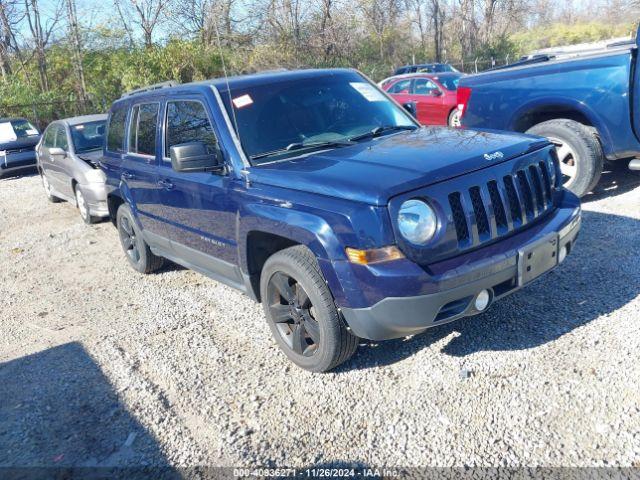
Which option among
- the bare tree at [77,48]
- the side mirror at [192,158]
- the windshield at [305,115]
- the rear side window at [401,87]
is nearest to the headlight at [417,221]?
the windshield at [305,115]

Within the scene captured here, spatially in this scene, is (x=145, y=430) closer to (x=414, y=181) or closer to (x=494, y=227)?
(x=414, y=181)

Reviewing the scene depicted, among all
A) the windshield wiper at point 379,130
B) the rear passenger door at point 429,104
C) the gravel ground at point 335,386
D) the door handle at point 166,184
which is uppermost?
the windshield wiper at point 379,130

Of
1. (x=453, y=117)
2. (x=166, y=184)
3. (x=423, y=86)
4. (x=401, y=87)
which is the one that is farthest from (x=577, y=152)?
(x=401, y=87)

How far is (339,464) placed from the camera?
2.96 metres

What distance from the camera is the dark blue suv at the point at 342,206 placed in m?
3.12

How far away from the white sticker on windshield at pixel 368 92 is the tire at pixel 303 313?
1.75 meters

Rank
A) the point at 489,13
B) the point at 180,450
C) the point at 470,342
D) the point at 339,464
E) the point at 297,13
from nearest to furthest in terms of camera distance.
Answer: the point at 339,464
the point at 180,450
the point at 470,342
the point at 297,13
the point at 489,13

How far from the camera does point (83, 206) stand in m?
8.82

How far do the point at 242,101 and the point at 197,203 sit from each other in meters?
0.85

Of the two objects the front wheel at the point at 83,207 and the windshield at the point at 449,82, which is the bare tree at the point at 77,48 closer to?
the windshield at the point at 449,82

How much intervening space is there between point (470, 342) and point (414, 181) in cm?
139

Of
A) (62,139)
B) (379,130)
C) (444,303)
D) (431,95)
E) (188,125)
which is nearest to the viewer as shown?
(444,303)

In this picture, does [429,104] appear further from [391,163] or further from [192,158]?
[391,163]

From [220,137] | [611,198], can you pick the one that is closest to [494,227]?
[220,137]
